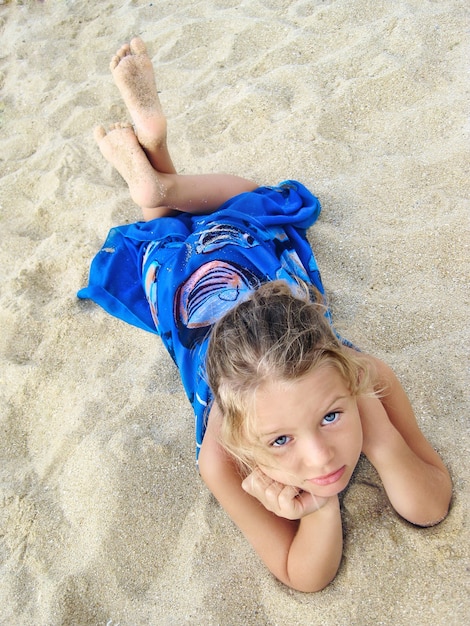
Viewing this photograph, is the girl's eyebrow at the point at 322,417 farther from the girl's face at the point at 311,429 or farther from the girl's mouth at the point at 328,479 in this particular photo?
the girl's mouth at the point at 328,479

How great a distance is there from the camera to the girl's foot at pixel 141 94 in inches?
80.4

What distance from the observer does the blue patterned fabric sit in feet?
5.82

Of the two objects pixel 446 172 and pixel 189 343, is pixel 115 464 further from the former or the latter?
pixel 446 172

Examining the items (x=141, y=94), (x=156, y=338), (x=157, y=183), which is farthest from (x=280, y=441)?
(x=141, y=94)

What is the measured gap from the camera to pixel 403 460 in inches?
53.6

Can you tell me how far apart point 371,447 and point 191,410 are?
0.63 meters

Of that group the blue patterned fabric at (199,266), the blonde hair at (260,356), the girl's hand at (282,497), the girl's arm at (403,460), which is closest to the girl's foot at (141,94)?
the blue patterned fabric at (199,266)

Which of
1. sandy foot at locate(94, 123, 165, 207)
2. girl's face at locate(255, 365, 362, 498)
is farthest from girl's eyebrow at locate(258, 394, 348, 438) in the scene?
sandy foot at locate(94, 123, 165, 207)

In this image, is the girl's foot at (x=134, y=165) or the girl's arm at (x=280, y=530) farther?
the girl's foot at (x=134, y=165)

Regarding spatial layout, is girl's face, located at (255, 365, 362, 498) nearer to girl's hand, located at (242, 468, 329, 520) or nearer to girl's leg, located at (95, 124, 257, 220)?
girl's hand, located at (242, 468, 329, 520)

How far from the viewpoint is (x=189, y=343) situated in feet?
5.86

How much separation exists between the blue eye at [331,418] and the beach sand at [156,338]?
39 centimetres

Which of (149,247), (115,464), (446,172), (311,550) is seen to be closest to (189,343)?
(115,464)

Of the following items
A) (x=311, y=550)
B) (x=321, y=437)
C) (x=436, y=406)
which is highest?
(x=321, y=437)
